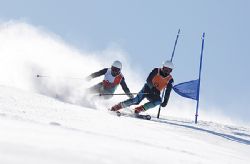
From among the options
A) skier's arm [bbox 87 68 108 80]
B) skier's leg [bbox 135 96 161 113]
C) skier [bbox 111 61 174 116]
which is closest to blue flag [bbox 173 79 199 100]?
skier [bbox 111 61 174 116]

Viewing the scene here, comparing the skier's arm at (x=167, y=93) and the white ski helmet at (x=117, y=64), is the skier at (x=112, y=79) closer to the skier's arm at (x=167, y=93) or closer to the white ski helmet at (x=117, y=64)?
the white ski helmet at (x=117, y=64)

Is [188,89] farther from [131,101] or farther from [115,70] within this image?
[131,101]

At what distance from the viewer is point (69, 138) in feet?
14.3

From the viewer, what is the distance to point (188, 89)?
16656 millimetres

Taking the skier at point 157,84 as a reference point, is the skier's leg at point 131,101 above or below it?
below

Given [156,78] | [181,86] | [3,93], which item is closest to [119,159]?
[3,93]

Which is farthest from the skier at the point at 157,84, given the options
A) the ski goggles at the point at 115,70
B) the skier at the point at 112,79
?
the ski goggles at the point at 115,70

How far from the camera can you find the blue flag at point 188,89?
53.7ft

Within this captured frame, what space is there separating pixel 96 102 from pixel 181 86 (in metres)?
3.53

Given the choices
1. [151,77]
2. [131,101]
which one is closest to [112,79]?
[151,77]

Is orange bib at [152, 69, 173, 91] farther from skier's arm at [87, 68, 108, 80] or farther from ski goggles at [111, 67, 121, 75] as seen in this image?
skier's arm at [87, 68, 108, 80]

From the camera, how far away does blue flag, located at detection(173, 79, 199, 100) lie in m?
16.4

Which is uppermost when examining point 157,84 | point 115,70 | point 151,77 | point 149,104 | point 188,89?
point 188,89

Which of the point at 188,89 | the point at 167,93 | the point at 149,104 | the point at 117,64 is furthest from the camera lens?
the point at 188,89
